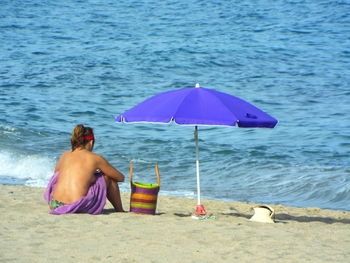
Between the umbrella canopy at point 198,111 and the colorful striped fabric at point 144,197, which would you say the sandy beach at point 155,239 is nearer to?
the colorful striped fabric at point 144,197

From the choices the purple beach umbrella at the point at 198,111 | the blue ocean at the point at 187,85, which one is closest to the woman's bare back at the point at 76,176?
the purple beach umbrella at the point at 198,111

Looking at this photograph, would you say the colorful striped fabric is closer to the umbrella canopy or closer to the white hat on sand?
the umbrella canopy

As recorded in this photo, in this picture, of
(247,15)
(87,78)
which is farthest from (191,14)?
(87,78)

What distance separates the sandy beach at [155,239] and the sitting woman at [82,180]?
0.14 meters

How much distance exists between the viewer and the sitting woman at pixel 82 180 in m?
6.29

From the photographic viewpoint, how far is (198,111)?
20.2 feet

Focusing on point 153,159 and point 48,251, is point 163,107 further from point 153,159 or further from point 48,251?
point 153,159

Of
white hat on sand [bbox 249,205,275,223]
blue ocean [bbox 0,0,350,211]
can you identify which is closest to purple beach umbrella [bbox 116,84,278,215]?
white hat on sand [bbox 249,205,275,223]

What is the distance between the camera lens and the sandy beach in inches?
196

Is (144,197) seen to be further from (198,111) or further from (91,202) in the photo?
(198,111)

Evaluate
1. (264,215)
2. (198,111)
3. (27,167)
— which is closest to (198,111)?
(198,111)

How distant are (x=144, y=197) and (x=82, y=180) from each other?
735 millimetres

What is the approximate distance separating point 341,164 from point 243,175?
1.75 metres

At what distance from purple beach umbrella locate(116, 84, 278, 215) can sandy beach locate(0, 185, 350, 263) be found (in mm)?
994
